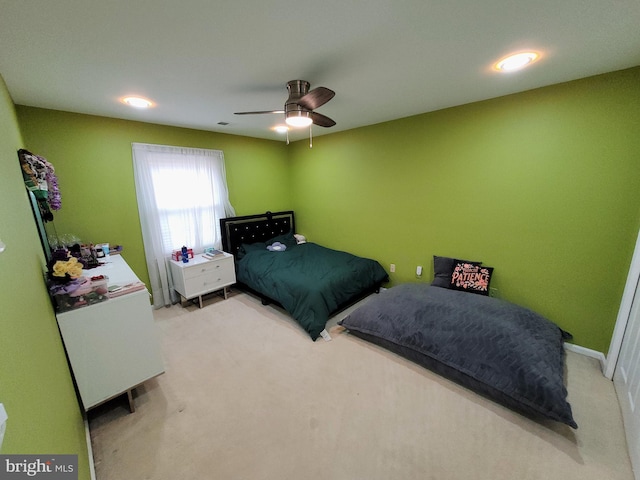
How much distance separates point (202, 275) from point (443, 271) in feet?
10.0

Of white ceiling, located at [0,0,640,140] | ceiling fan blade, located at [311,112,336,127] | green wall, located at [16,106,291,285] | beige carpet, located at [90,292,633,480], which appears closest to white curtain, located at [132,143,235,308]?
green wall, located at [16,106,291,285]

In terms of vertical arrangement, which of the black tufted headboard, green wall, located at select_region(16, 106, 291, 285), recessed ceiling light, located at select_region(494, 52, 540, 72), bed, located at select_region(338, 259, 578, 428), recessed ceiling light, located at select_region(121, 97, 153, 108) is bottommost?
bed, located at select_region(338, 259, 578, 428)

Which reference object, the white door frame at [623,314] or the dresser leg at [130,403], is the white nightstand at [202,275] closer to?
the dresser leg at [130,403]

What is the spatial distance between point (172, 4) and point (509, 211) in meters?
3.03

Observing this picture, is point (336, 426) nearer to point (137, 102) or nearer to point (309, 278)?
point (309, 278)

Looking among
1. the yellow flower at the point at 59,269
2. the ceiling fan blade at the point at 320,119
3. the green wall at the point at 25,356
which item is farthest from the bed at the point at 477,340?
the yellow flower at the point at 59,269

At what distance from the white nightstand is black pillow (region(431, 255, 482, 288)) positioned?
2.75 m

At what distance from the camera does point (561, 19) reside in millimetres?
1266

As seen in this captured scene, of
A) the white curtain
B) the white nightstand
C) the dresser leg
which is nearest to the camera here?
the dresser leg

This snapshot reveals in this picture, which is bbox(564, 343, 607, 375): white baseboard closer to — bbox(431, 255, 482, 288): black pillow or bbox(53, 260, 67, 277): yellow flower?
bbox(431, 255, 482, 288): black pillow

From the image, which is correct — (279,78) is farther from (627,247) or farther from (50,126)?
(627,247)

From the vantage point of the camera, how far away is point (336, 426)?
5.57 feet

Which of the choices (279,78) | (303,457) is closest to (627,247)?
(303,457)

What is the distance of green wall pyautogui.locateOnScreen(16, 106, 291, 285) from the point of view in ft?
8.04
